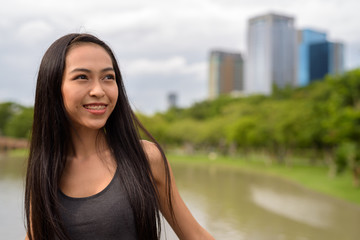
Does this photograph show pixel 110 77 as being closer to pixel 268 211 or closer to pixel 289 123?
pixel 268 211

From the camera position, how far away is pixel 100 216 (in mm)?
1156

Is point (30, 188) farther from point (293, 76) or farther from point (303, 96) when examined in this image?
point (293, 76)

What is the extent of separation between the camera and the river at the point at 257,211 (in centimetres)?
988

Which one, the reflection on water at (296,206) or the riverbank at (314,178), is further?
the riverbank at (314,178)

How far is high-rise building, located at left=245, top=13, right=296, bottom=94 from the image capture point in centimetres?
10021

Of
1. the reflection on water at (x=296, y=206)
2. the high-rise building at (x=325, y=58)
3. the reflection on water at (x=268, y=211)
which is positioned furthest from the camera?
the high-rise building at (x=325, y=58)

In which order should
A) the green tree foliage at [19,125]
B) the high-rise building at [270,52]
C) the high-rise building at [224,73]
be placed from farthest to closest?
the high-rise building at [224,73] < the high-rise building at [270,52] < the green tree foliage at [19,125]

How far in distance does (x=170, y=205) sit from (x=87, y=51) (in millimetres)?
545

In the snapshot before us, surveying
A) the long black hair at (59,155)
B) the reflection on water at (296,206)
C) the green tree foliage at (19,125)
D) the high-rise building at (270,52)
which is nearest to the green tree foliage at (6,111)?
the green tree foliage at (19,125)

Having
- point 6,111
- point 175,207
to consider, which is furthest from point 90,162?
point 6,111

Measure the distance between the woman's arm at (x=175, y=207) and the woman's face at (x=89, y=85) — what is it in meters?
0.21

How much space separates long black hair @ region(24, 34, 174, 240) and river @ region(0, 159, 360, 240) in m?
5.49

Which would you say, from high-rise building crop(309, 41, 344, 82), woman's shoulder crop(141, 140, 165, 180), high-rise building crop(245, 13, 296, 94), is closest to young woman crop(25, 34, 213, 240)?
woman's shoulder crop(141, 140, 165, 180)

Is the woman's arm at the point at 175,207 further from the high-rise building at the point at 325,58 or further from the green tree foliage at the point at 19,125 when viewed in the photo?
the high-rise building at the point at 325,58
